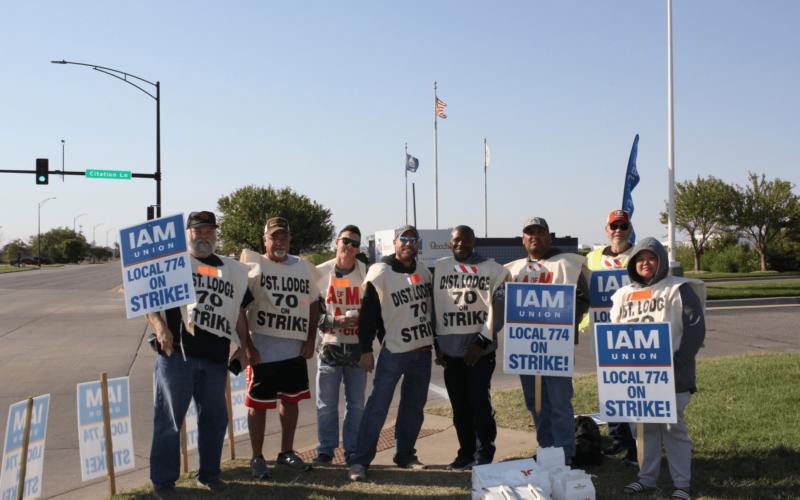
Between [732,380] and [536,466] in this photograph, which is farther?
[732,380]

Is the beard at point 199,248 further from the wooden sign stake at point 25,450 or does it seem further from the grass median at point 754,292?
the grass median at point 754,292

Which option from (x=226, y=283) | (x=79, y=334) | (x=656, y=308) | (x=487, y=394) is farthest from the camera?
(x=79, y=334)

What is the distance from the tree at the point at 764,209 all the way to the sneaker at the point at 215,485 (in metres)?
49.2

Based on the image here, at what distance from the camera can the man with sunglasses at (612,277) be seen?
216 inches

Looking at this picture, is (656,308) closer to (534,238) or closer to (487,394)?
(534,238)

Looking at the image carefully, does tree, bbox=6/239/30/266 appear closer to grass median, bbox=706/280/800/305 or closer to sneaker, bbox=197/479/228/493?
grass median, bbox=706/280/800/305

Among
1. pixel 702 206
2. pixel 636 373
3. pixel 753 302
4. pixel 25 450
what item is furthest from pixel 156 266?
pixel 702 206

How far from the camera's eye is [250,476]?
5016mm

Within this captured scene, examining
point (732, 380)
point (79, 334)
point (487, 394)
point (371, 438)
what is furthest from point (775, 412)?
point (79, 334)

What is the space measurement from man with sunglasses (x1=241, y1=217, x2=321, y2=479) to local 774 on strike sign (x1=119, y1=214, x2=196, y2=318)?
76 cm

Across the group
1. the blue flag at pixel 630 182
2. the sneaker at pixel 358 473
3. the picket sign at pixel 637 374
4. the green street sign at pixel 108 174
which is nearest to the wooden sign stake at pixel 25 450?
the sneaker at pixel 358 473

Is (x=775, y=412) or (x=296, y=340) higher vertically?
(x=296, y=340)

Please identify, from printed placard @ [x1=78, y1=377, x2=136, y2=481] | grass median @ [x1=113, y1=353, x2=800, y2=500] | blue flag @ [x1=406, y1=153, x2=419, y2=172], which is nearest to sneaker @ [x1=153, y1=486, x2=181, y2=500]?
grass median @ [x1=113, y1=353, x2=800, y2=500]

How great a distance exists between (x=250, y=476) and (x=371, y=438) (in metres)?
1.02
